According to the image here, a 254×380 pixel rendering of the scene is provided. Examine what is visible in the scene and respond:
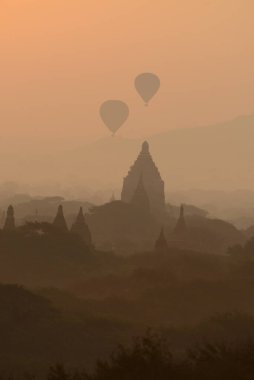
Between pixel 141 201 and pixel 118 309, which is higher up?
pixel 141 201

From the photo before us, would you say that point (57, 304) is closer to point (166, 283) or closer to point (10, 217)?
point (166, 283)

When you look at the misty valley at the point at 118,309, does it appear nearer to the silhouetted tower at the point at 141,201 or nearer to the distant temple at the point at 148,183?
the silhouetted tower at the point at 141,201

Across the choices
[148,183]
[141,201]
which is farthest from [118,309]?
[148,183]

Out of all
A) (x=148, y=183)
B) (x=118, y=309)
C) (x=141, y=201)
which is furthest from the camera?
(x=148, y=183)

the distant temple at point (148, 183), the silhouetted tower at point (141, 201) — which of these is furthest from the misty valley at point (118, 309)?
the distant temple at point (148, 183)

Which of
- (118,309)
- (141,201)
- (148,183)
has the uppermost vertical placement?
(148,183)

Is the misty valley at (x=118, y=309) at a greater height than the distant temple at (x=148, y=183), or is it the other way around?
the distant temple at (x=148, y=183)

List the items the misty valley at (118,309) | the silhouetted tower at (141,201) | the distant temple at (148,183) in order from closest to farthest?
the misty valley at (118,309), the silhouetted tower at (141,201), the distant temple at (148,183)

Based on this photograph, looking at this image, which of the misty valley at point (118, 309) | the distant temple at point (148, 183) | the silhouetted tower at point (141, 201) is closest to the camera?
the misty valley at point (118, 309)

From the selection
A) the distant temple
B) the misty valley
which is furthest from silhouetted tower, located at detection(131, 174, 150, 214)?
the misty valley

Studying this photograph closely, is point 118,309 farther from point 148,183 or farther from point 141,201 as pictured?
point 148,183

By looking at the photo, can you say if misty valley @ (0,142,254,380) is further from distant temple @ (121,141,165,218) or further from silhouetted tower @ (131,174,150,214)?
distant temple @ (121,141,165,218)

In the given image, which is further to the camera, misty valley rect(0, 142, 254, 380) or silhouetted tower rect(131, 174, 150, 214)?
Result: silhouetted tower rect(131, 174, 150, 214)

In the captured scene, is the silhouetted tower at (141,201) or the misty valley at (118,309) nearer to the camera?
the misty valley at (118,309)
